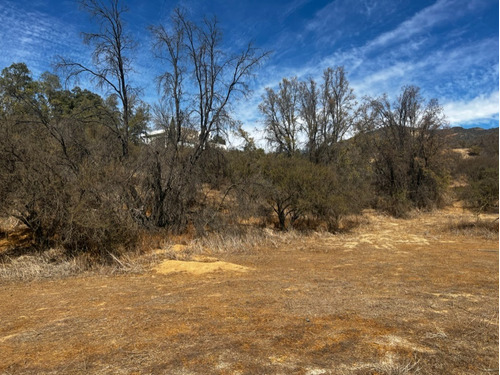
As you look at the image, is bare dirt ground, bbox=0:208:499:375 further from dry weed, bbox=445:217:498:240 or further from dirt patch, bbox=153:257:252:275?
dry weed, bbox=445:217:498:240

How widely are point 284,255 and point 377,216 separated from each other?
11700mm

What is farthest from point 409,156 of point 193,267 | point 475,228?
point 193,267

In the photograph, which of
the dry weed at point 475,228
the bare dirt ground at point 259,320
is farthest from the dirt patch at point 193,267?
the dry weed at point 475,228

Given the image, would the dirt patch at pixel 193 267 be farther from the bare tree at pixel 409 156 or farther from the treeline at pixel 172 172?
the bare tree at pixel 409 156

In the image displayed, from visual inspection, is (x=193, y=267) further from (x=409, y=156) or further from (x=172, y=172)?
(x=409, y=156)

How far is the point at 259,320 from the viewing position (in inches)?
212

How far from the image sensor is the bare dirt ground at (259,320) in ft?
12.8

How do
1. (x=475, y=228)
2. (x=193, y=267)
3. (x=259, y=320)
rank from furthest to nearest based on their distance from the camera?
(x=475, y=228) < (x=193, y=267) < (x=259, y=320)

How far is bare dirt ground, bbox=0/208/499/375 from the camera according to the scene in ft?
12.8

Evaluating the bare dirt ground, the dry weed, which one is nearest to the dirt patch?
the bare dirt ground

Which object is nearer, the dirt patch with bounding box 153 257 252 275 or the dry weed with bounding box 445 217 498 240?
the dirt patch with bounding box 153 257 252 275

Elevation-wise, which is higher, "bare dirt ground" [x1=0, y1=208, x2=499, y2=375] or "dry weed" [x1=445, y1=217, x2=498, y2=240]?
"bare dirt ground" [x1=0, y1=208, x2=499, y2=375]

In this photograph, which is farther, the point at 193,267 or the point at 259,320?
the point at 193,267

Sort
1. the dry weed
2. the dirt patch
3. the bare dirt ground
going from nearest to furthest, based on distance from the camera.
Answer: the bare dirt ground → the dirt patch → the dry weed
